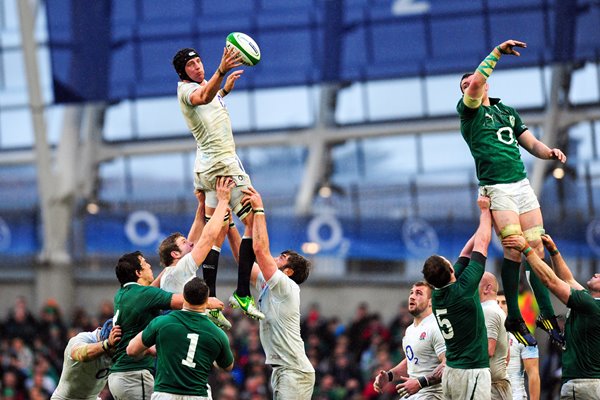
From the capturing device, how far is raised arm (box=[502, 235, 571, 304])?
1084cm

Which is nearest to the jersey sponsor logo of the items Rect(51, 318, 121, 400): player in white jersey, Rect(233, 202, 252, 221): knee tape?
Rect(51, 318, 121, 400): player in white jersey

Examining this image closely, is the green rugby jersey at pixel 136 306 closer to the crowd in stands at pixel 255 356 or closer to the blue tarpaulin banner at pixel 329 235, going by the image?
the crowd in stands at pixel 255 356

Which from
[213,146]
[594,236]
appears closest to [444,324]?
[213,146]

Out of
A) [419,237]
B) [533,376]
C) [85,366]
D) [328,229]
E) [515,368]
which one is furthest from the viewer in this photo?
[328,229]

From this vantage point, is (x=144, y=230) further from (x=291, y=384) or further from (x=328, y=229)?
(x=291, y=384)

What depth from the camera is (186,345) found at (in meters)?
10.1

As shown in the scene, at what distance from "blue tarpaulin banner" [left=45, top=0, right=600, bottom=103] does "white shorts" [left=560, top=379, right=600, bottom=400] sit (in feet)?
46.6

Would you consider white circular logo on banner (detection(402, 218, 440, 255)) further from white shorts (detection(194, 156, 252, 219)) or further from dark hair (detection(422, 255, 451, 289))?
dark hair (detection(422, 255, 451, 289))

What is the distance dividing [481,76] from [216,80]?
2.44 meters

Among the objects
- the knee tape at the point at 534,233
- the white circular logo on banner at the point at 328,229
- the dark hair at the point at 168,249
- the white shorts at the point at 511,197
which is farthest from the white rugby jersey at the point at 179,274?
the white circular logo on banner at the point at 328,229

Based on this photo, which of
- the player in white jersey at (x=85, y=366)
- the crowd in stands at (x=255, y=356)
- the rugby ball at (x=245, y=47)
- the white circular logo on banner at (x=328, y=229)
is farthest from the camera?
the white circular logo on banner at (x=328, y=229)

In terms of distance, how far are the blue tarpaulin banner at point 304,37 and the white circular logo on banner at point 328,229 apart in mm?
3104

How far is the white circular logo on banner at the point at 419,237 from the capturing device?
991 inches

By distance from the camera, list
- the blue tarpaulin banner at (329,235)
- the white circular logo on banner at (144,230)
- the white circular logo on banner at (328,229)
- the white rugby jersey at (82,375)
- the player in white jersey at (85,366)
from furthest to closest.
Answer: the white circular logo on banner at (144,230) < the white circular logo on banner at (328,229) < the blue tarpaulin banner at (329,235) < the white rugby jersey at (82,375) < the player in white jersey at (85,366)
